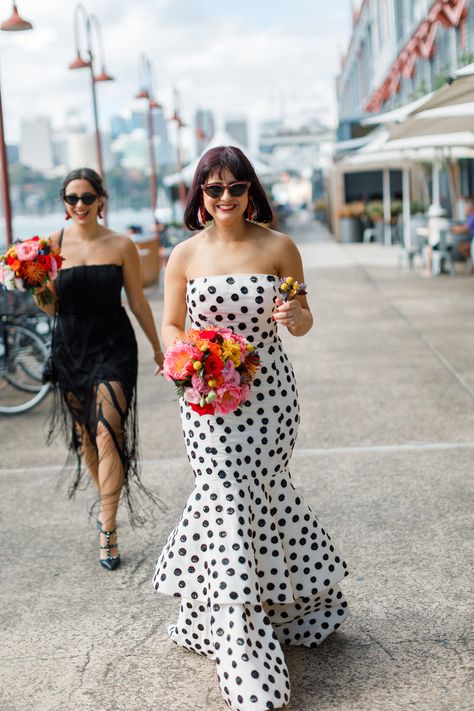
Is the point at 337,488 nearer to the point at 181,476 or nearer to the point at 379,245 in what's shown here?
the point at 181,476

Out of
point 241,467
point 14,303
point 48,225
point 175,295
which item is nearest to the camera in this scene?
point 241,467

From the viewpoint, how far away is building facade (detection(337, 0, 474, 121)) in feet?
70.3

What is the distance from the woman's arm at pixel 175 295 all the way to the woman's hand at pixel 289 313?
44 centimetres

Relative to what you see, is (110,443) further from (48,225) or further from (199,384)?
(48,225)

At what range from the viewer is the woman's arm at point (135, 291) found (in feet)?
16.7

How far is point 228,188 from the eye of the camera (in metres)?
3.54

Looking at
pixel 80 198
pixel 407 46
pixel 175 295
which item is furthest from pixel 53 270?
pixel 407 46

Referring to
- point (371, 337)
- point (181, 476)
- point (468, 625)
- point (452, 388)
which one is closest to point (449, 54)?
point (371, 337)

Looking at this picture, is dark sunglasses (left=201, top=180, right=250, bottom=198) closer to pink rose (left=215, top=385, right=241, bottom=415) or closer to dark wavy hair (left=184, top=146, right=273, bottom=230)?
dark wavy hair (left=184, top=146, right=273, bottom=230)

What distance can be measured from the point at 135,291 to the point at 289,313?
1.91 m

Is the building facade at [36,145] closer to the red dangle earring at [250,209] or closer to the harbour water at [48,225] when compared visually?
the harbour water at [48,225]

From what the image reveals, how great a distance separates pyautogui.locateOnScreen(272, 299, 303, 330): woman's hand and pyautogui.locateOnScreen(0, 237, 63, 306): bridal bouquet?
191 cm

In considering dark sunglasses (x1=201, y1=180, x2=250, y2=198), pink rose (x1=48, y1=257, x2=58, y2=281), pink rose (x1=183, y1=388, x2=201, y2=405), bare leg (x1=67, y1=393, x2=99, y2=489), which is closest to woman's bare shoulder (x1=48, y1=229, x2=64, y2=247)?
pink rose (x1=48, y1=257, x2=58, y2=281)

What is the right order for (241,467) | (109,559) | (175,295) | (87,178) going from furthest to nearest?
(87,178) → (109,559) → (175,295) → (241,467)
